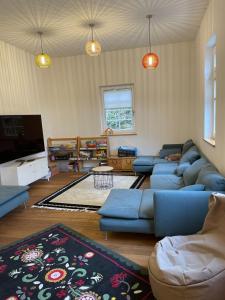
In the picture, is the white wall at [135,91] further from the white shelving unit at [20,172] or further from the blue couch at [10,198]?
the blue couch at [10,198]

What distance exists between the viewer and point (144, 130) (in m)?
5.94

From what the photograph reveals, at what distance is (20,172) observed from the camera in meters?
4.41

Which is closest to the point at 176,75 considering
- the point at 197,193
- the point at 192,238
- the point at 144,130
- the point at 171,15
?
the point at 144,130

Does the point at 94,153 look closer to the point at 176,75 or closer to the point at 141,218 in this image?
the point at 176,75

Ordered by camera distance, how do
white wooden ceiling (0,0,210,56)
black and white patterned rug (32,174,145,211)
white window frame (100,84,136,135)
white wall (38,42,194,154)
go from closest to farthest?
white wooden ceiling (0,0,210,56), black and white patterned rug (32,174,145,211), white wall (38,42,194,154), white window frame (100,84,136,135)

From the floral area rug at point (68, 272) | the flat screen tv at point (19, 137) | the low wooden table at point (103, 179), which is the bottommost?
the floral area rug at point (68, 272)

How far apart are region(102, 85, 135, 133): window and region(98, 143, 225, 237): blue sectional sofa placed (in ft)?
10.2

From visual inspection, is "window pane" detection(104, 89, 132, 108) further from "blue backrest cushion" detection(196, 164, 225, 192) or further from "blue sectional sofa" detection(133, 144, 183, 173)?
"blue backrest cushion" detection(196, 164, 225, 192)

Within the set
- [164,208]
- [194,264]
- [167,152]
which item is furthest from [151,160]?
[194,264]

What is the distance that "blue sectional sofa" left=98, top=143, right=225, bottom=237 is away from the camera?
2236mm

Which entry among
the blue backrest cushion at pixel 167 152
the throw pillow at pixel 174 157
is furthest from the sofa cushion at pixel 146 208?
the blue backrest cushion at pixel 167 152

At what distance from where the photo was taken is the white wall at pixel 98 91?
5.43m

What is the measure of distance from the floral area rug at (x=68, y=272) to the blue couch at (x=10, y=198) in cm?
71

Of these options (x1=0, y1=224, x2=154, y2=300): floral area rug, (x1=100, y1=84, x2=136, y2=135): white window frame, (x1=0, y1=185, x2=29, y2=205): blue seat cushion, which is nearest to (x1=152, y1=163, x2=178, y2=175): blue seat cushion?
(x1=100, y1=84, x2=136, y2=135): white window frame
